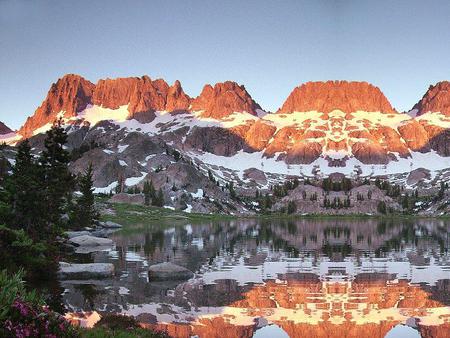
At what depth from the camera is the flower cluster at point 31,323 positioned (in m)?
8.87

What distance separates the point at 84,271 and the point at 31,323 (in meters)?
39.4

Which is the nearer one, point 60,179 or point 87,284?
point 87,284

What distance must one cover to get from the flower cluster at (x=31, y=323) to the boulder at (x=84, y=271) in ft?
124

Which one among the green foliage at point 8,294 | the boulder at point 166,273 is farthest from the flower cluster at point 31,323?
the boulder at point 166,273

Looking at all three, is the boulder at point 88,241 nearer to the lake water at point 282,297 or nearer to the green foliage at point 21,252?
the lake water at point 282,297

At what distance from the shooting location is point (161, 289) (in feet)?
139

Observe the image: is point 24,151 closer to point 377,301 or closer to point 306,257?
point 306,257

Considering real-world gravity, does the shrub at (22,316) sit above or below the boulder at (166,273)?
above

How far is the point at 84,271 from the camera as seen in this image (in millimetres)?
47000

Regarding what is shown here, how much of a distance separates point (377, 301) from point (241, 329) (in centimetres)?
1340

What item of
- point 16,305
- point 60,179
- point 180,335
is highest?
point 60,179

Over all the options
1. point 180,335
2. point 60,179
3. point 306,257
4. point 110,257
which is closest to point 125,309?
point 180,335

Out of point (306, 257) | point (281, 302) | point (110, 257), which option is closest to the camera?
point (281, 302)

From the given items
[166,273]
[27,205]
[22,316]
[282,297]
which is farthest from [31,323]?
[166,273]
